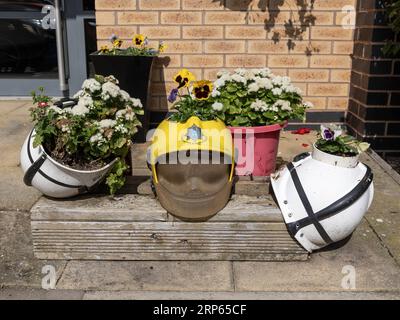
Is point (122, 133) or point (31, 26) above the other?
point (31, 26)

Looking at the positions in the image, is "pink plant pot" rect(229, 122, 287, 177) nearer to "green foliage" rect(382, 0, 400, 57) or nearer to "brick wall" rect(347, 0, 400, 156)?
"green foliage" rect(382, 0, 400, 57)

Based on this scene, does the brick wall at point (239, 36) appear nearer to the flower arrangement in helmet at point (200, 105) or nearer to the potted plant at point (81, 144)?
the flower arrangement in helmet at point (200, 105)

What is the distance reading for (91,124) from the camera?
9.42ft

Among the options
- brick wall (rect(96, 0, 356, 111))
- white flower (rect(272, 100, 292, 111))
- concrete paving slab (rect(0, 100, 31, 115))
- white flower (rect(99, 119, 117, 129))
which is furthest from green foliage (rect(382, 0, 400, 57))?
concrete paving slab (rect(0, 100, 31, 115))

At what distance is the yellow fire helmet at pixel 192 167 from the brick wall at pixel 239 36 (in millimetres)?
2596

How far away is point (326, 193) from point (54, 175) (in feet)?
5.02

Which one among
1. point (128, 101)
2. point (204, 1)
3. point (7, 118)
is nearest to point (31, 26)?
point (7, 118)

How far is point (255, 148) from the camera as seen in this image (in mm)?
3285

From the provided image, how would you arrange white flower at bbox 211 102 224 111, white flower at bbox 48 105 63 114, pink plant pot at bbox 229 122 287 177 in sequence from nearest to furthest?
white flower at bbox 48 105 63 114
white flower at bbox 211 102 224 111
pink plant pot at bbox 229 122 287 177

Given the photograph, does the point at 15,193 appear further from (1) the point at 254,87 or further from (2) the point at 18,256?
(1) the point at 254,87

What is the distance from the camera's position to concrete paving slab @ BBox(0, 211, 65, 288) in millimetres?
2748

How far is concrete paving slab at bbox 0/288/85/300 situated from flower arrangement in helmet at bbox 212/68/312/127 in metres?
1.45

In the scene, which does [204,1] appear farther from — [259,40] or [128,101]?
[128,101]

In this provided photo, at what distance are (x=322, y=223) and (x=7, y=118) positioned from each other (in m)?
4.43
